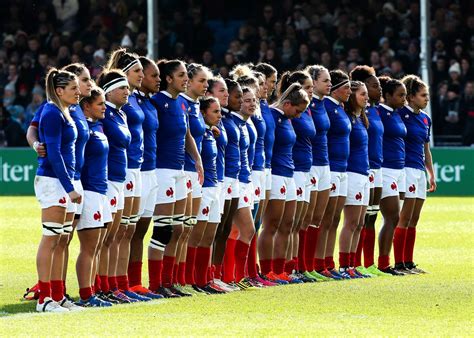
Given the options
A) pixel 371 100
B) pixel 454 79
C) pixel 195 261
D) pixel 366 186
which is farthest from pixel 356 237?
pixel 454 79

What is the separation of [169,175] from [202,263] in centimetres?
99

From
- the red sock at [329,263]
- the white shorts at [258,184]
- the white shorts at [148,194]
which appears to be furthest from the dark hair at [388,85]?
the white shorts at [148,194]

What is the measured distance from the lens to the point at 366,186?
15.0 metres

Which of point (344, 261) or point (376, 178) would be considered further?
point (376, 178)

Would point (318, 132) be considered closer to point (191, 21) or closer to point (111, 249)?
point (111, 249)

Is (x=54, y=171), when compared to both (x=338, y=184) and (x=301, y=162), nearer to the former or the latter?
(x=301, y=162)

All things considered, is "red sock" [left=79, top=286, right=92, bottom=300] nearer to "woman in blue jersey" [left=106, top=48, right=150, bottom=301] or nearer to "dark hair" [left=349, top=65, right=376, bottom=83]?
"woman in blue jersey" [left=106, top=48, right=150, bottom=301]

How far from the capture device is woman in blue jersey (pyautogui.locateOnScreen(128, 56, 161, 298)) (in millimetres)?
12469

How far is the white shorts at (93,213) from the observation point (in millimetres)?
11570

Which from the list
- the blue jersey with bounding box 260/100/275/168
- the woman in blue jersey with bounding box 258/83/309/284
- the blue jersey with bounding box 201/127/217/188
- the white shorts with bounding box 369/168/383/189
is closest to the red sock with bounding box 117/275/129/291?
the blue jersey with bounding box 201/127/217/188

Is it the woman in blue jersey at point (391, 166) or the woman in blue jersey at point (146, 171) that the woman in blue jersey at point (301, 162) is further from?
the woman in blue jersey at point (146, 171)

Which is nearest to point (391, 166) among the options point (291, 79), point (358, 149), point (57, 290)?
point (358, 149)

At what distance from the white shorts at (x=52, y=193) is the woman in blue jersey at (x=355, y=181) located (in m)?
4.53

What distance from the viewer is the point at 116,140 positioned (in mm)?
11930
